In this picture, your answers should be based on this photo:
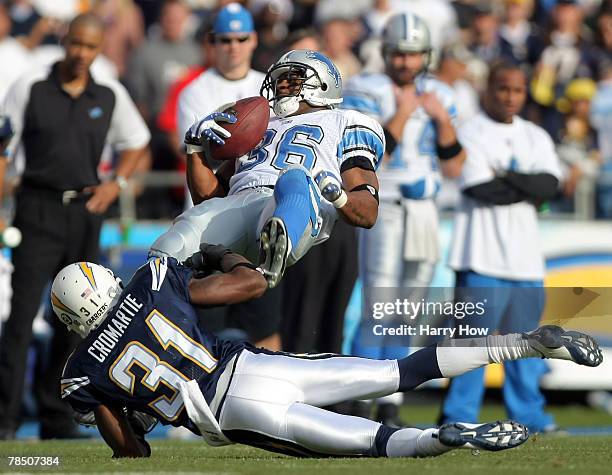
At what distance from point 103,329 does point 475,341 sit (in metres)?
1.58

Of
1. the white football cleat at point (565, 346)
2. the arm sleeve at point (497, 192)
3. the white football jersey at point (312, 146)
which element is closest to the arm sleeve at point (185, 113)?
the white football jersey at point (312, 146)

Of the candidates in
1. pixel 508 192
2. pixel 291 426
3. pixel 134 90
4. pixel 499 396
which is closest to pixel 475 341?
pixel 291 426

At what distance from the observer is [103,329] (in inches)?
225

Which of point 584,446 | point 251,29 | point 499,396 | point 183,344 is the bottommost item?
point 499,396

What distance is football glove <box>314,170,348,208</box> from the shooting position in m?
6.27

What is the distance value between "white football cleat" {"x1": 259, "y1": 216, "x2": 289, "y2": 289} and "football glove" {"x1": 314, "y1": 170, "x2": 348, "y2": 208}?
1.57 ft

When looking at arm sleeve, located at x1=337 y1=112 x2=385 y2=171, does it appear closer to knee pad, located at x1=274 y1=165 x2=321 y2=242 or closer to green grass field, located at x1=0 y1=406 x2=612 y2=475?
knee pad, located at x1=274 y1=165 x2=321 y2=242

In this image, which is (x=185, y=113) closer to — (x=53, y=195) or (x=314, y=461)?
(x=53, y=195)

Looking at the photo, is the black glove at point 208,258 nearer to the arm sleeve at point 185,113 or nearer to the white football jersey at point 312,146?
the white football jersey at point 312,146

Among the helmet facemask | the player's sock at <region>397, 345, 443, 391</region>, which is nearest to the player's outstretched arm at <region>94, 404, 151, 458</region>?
the player's sock at <region>397, 345, 443, 391</region>

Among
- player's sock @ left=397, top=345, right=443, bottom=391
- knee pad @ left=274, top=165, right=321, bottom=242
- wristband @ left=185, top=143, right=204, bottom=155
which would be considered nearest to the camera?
player's sock @ left=397, top=345, right=443, bottom=391

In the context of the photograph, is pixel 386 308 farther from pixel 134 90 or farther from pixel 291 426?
pixel 134 90

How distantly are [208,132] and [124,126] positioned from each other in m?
2.38

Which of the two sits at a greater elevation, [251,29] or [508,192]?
[251,29]
